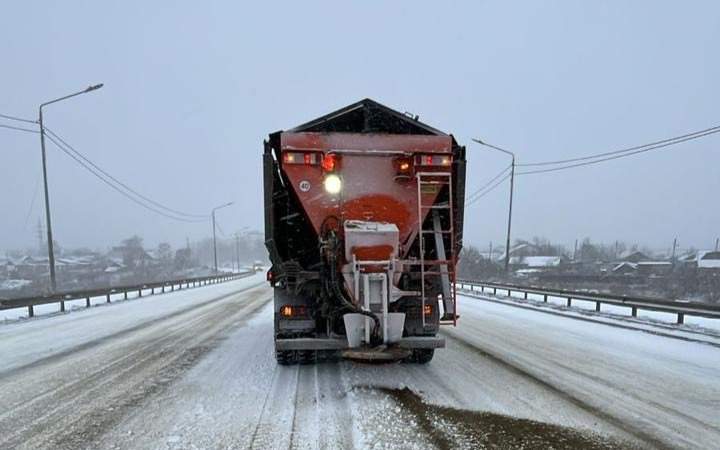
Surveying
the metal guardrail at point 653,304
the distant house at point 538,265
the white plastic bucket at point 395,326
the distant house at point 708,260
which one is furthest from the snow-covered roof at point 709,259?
the white plastic bucket at point 395,326

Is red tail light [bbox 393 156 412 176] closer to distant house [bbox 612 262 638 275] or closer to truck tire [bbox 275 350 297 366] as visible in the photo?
truck tire [bbox 275 350 297 366]

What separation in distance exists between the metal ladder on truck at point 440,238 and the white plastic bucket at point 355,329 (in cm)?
82

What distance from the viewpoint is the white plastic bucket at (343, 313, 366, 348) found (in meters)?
4.84

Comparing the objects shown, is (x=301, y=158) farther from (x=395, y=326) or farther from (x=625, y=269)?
(x=625, y=269)

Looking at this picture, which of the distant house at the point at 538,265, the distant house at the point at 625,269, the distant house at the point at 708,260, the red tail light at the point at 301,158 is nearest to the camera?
the red tail light at the point at 301,158

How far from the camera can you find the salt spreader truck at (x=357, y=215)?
204 inches

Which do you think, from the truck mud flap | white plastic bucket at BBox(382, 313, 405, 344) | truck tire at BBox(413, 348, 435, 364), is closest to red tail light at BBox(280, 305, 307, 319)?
the truck mud flap

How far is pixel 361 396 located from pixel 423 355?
5.21 ft

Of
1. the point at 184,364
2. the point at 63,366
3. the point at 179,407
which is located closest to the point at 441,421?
the point at 179,407

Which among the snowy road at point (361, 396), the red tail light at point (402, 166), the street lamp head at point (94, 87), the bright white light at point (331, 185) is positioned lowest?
the snowy road at point (361, 396)

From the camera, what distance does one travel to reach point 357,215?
212 inches

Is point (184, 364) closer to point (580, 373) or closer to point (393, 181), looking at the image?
point (393, 181)

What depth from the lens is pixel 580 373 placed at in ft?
18.4

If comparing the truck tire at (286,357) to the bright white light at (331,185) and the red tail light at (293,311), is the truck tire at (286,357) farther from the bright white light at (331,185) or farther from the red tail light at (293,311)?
the bright white light at (331,185)
